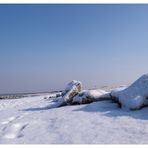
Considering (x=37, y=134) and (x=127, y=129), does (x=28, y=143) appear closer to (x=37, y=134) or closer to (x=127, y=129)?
(x=37, y=134)

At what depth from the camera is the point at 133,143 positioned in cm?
450

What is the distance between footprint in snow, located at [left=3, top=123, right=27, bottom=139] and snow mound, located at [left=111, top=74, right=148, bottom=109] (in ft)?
9.05

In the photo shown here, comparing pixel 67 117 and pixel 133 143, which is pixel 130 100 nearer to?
pixel 67 117

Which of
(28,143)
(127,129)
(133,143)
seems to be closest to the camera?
(133,143)

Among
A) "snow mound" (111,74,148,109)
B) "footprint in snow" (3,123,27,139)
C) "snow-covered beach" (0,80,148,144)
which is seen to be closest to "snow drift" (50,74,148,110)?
"snow mound" (111,74,148,109)

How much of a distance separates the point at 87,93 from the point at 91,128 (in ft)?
13.8

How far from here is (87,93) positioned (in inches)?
388

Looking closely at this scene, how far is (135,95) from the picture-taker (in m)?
7.45

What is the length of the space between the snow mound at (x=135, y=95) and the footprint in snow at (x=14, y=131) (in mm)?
2760

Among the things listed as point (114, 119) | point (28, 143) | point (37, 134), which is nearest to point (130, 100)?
point (114, 119)

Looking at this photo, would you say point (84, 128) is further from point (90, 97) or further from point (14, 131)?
point (90, 97)

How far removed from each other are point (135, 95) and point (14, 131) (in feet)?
11.0

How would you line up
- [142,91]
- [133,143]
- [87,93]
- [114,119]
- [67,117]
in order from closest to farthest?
[133,143], [114,119], [67,117], [142,91], [87,93]

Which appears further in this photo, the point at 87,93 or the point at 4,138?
the point at 87,93
